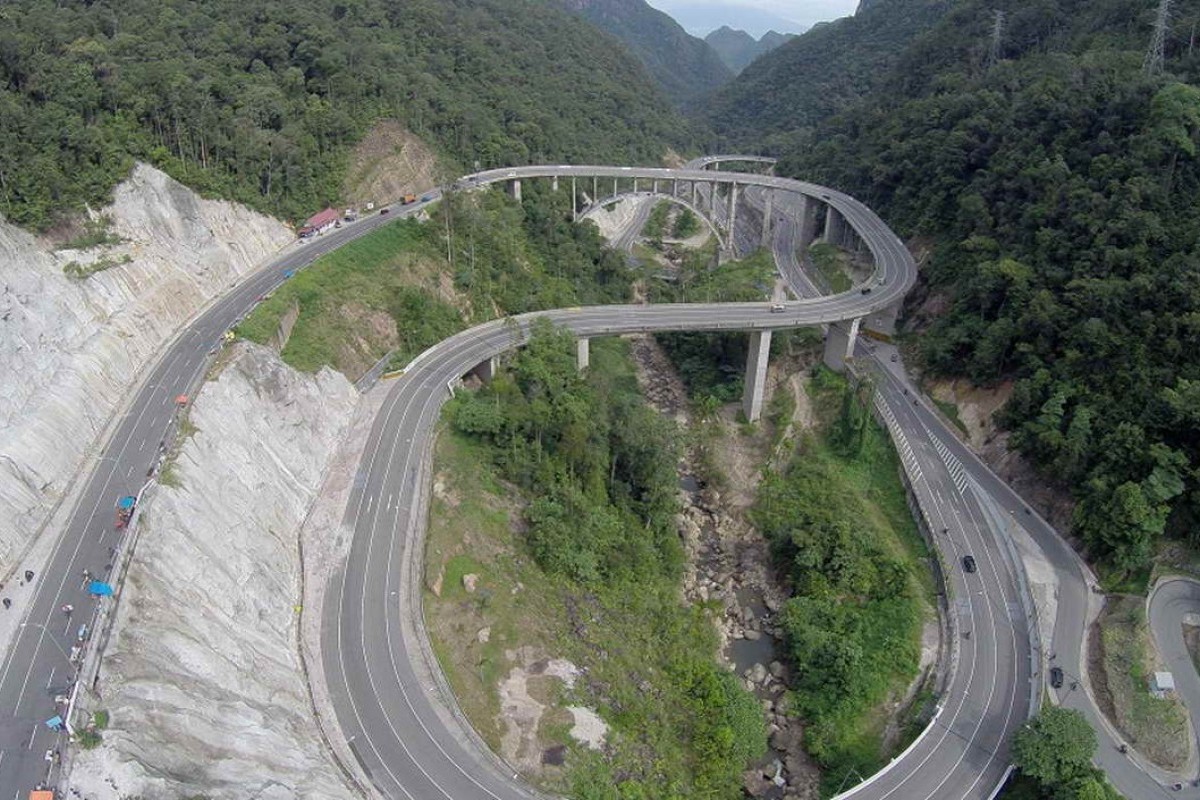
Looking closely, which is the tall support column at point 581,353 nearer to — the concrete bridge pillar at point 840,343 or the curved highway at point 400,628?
the curved highway at point 400,628

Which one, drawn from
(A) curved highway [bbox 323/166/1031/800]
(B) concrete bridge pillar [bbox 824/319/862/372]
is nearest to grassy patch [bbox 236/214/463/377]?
(A) curved highway [bbox 323/166/1031/800]

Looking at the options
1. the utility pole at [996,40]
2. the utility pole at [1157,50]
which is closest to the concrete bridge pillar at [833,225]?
the utility pole at [996,40]

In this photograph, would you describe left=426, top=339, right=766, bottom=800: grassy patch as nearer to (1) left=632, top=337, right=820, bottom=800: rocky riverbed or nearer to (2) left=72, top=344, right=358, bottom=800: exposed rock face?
(1) left=632, top=337, right=820, bottom=800: rocky riverbed

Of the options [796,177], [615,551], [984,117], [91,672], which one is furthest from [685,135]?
[91,672]

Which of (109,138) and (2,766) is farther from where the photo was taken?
(109,138)

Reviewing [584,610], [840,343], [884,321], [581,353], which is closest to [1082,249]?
[884,321]

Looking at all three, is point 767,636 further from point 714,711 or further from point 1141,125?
point 1141,125
